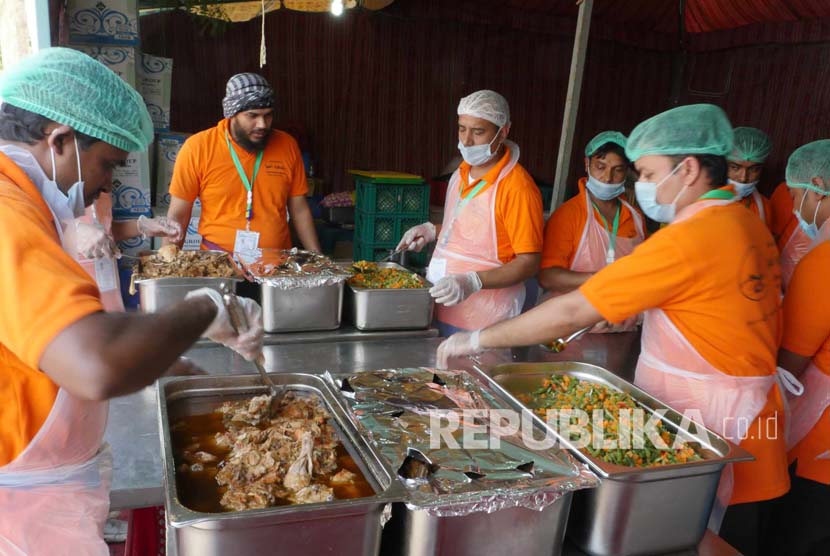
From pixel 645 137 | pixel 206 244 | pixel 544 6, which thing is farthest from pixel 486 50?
pixel 645 137

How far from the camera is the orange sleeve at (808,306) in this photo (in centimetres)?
201

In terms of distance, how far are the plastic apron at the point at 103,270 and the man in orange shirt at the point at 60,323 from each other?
1.44 meters

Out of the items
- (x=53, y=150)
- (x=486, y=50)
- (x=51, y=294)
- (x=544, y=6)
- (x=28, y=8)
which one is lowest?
(x=51, y=294)

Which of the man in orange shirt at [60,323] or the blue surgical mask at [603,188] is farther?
the blue surgical mask at [603,188]

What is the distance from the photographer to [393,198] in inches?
240

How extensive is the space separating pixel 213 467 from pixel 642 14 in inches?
367

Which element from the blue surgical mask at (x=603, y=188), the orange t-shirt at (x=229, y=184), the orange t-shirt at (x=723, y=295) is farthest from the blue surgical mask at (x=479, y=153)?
the orange t-shirt at (x=723, y=295)

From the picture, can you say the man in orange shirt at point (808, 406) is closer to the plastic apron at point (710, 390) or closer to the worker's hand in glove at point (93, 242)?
the plastic apron at point (710, 390)

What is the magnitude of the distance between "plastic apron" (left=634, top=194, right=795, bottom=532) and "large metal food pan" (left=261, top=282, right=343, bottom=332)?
4.34ft

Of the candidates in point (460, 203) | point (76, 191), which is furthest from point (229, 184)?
point (76, 191)

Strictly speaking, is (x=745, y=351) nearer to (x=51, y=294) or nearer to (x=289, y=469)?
(x=289, y=469)

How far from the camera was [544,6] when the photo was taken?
814 centimetres

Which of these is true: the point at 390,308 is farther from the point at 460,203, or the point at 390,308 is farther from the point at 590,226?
the point at 590,226

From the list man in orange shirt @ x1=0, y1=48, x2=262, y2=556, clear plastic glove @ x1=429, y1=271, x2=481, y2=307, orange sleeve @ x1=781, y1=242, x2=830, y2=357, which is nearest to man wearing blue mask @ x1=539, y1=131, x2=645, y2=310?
clear plastic glove @ x1=429, y1=271, x2=481, y2=307
